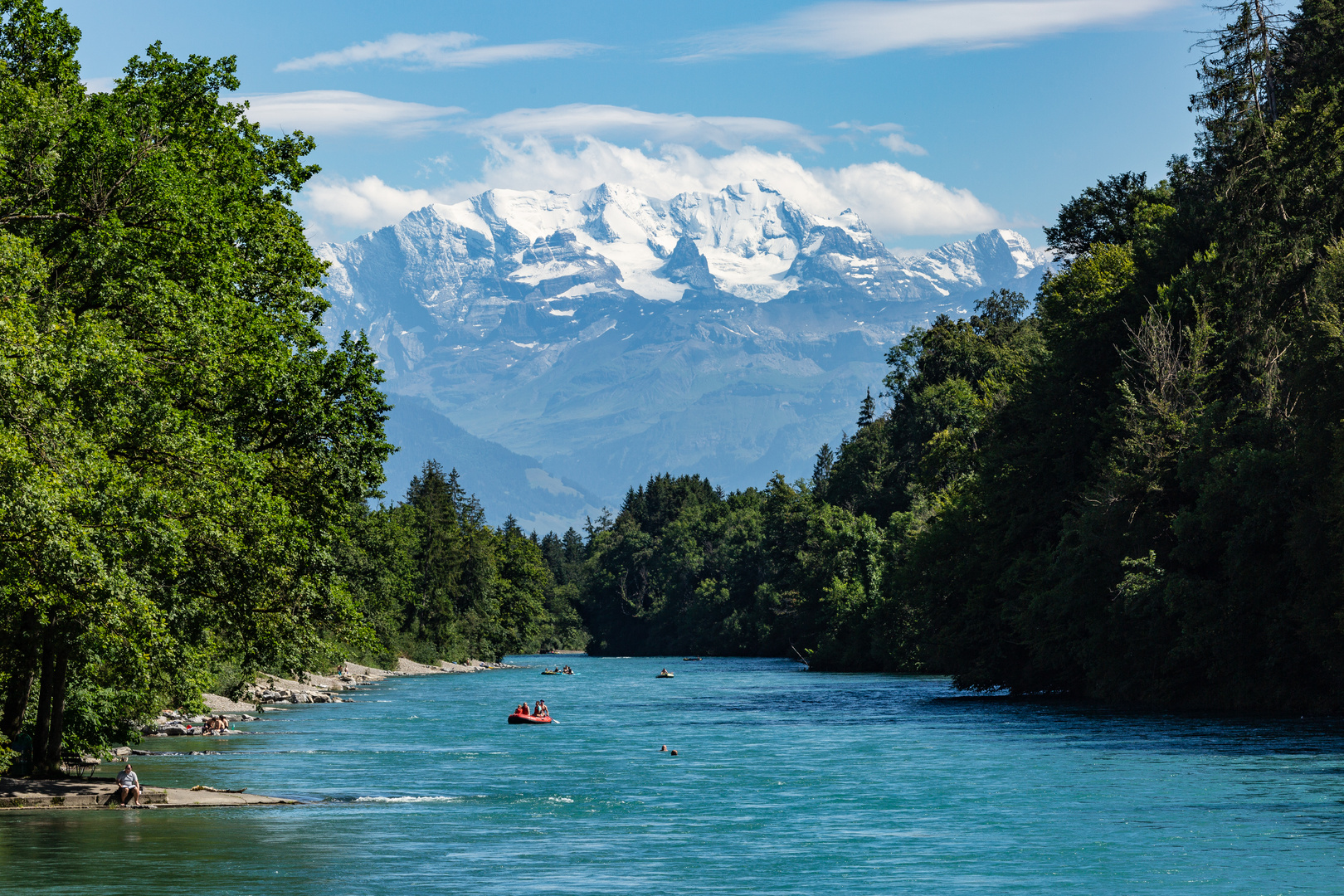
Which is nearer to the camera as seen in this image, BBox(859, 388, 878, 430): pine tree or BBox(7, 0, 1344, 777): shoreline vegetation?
BBox(7, 0, 1344, 777): shoreline vegetation

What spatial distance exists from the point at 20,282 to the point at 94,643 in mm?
7486

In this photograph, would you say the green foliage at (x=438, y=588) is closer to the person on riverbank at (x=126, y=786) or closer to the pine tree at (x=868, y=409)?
the pine tree at (x=868, y=409)

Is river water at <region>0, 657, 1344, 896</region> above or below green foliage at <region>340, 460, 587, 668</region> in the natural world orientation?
below

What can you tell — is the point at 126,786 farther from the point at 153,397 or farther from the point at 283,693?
the point at 283,693

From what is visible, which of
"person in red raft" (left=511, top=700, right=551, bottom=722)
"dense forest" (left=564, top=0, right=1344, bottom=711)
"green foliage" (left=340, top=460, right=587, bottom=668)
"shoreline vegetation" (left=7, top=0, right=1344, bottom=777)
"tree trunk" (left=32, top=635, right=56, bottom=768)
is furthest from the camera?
"green foliage" (left=340, top=460, right=587, bottom=668)

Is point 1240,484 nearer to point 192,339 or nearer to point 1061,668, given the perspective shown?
point 1061,668

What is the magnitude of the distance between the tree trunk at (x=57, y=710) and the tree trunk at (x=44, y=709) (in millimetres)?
139

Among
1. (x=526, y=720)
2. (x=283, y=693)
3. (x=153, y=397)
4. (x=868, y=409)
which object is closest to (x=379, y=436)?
(x=153, y=397)

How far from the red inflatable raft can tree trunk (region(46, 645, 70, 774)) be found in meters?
39.8

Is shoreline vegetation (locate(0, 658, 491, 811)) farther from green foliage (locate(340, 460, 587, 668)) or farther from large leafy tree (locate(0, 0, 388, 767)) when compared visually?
green foliage (locate(340, 460, 587, 668))

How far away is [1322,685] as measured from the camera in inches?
2451

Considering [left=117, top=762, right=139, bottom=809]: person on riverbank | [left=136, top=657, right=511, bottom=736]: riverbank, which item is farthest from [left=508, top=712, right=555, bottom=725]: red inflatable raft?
[left=117, top=762, right=139, bottom=809]: person on riverbank

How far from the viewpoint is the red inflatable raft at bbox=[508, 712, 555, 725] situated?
7776 cm

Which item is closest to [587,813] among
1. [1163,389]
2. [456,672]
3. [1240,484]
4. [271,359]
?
[271,359]
